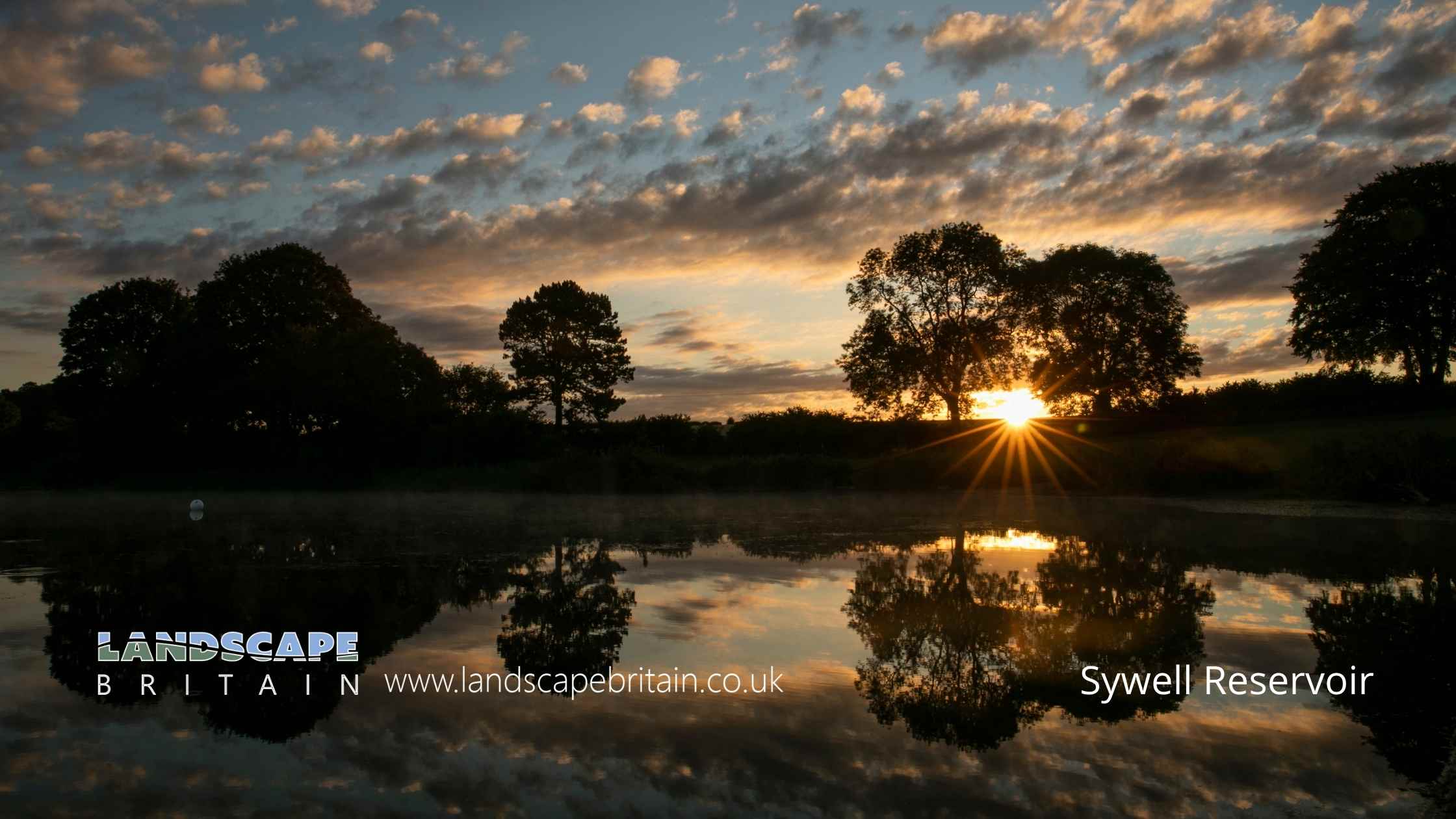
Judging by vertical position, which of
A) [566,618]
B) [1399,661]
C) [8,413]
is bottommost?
[1399,661]

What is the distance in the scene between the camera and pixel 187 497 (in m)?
36.0

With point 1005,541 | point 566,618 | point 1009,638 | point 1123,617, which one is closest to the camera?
point 1009,638

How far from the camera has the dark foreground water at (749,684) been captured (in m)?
4.73

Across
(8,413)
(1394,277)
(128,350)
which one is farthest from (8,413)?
(1394,277)

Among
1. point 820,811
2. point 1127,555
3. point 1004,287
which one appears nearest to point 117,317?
point 1004,287

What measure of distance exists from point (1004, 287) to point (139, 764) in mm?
43547

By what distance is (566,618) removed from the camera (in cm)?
944

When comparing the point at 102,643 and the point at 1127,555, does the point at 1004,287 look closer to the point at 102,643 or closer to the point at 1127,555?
the point at 1127,555

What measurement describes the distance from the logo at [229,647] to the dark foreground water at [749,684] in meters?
0.21

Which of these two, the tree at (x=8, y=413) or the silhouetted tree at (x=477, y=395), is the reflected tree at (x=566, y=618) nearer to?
the silhouetted tree at (x=477, y=395)

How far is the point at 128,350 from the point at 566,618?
4949cm

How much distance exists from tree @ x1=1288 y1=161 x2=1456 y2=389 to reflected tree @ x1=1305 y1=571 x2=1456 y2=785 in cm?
3573

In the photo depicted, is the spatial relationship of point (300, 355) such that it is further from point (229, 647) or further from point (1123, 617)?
point (1123, 617)

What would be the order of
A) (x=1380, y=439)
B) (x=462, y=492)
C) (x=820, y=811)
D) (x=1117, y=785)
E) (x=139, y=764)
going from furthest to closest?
(x=462, y=492), (x=1380, y=439), (x=139, y=764), (x=1117, y=785), (x=820, y=811)
